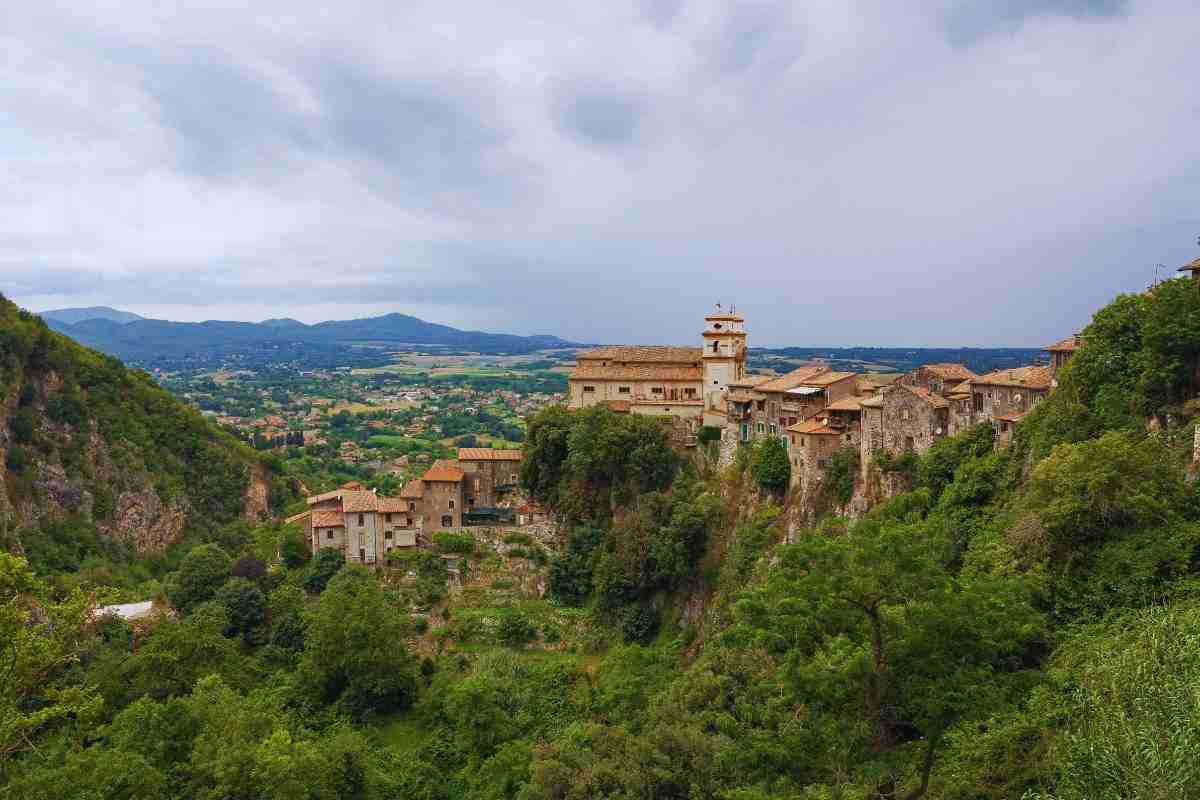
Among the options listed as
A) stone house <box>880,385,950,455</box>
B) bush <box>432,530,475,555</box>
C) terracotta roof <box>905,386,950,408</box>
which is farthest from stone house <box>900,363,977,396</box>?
bush <box>432,530,475,555</box>

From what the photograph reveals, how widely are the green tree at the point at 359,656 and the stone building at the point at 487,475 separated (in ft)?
38.1

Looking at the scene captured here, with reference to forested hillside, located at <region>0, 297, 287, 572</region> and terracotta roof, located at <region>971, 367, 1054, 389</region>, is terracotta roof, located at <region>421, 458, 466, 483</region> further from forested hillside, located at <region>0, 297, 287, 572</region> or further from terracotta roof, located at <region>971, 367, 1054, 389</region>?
forested hillside, located at <region>0, 297, 287, 572</region>

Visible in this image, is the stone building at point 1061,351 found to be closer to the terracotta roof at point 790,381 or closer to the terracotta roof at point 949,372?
the terracotta roof at point 949,372

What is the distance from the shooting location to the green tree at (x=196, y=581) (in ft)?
161

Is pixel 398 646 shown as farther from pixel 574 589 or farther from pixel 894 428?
pixel 894 428

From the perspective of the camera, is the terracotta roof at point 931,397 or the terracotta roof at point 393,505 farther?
the terracotta roof at point 393,505

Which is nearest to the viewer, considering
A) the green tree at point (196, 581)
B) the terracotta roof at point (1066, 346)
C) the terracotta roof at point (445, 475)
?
the terracotta roof at point (1066, 346)

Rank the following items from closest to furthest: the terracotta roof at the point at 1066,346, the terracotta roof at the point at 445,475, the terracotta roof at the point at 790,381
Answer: the terracotta roof at the point at 1066,346, the terracotta roof at the point at 790,381, the terracotta roof at the point at 445,475

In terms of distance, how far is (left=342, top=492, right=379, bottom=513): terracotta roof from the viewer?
49.3 metres

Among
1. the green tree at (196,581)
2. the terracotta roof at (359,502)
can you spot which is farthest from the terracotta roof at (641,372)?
the green tree at (196,581)

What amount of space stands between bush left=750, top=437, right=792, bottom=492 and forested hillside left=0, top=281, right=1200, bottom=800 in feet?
0.86

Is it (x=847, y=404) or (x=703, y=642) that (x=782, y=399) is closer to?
(x=847, y=404)

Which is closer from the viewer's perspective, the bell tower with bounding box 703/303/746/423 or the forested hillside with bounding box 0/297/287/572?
the bell tower with bounding box 703/303/746/423

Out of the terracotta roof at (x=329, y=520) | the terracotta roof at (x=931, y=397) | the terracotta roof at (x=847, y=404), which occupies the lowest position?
the terracotta roof at (x=329, y=520)
